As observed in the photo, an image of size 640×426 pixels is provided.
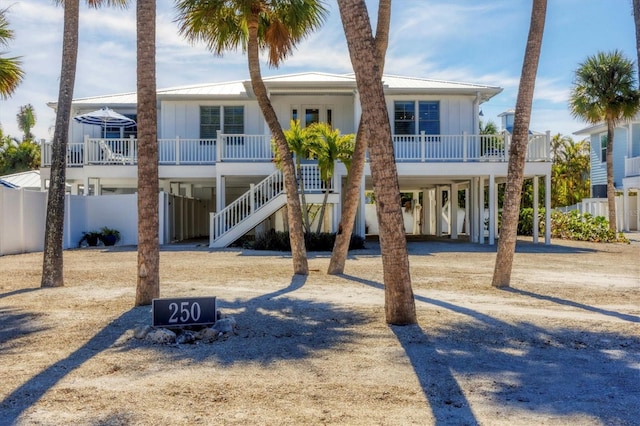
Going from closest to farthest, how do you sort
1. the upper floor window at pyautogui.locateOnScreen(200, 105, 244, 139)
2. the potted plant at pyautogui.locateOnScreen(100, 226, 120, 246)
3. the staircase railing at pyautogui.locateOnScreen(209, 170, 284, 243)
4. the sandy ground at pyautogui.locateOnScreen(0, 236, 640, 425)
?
the sandy ground at pyautogui.locateOnScreen(0, 236, 640, 425), the staircase railing at pyautogui.locateOnScreen(209, 170, 284, 243), the potted plant at pyautogui.locateOnScreen(100, 226, 120, 246), the upper floor window at pyautogui.locateOnScreen(200, 105, 244, 139)

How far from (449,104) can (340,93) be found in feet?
13.6

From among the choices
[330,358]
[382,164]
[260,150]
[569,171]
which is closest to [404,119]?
[260,150]

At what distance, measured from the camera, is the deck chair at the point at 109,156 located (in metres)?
20.7

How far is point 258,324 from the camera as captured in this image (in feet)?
22.6

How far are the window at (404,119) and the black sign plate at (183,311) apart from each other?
1641cm

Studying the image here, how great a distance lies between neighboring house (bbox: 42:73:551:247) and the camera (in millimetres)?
19500

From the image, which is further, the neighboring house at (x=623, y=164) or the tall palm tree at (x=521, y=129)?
the neighboring house at (x=623, y=164)

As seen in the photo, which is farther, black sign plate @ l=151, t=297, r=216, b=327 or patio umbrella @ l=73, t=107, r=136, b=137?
patio umbrella @ l=73, t=107, r=136, b=137

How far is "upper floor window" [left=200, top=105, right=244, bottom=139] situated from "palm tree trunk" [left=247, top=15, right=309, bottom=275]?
425 inches

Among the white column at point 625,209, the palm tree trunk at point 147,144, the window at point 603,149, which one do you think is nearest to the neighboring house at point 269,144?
the palm tree trunk at point 147,144

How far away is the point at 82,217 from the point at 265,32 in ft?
36.5

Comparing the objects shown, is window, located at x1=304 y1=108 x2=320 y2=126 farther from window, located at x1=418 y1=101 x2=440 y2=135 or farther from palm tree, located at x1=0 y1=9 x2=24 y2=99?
palm tree, located at x1=0 y1=9 x2=24 y2=99

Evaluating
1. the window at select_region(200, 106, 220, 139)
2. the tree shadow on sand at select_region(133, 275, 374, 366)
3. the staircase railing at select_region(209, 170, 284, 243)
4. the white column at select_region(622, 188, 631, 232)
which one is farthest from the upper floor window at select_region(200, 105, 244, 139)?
the white column at select_region(622, 188, 631, 232)

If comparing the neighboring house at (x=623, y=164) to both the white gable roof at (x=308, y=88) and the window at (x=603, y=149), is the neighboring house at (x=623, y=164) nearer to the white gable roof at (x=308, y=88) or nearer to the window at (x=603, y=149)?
the window at (x=603, y=149)
